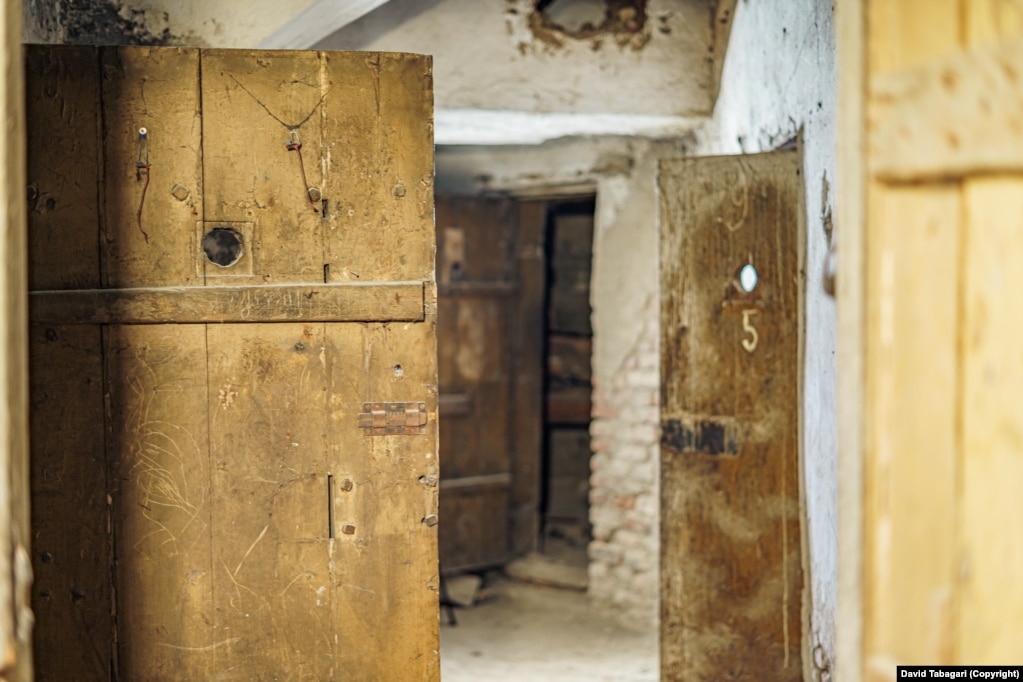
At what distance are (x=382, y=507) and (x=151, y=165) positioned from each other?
0.84m

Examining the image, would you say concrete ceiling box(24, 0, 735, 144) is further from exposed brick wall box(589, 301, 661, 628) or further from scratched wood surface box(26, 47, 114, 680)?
scratched wood surface box(26, 47, 114, 680)

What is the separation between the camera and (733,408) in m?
2.28

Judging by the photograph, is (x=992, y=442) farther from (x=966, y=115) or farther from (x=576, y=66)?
(x=576, y=66)

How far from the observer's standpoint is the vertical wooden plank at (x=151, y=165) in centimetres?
183

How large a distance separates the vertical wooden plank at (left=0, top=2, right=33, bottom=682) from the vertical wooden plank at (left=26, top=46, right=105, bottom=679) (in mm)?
724

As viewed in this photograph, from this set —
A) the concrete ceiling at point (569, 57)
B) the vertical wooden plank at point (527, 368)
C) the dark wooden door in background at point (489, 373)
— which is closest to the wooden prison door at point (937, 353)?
A: the concrete ceiling at point (569, 57)

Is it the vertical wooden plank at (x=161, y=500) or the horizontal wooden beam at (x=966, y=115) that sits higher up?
the horizontal wooden beam at (x=966, y=115)

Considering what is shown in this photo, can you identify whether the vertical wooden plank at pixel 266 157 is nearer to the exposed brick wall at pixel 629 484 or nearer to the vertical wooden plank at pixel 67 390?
the vertical wooden plank at pixel 67 390

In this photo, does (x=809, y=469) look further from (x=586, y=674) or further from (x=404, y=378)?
(x=586, y=674)

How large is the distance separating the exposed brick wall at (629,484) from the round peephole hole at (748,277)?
1434 millimetres

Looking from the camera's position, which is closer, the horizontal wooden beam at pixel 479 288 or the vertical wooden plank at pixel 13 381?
the vertical wooden plank at pixel 13 381

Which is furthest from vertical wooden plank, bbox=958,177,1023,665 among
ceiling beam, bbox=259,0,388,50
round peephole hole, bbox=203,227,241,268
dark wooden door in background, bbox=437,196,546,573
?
dark wooden door in background, bbox=437,196,546,573

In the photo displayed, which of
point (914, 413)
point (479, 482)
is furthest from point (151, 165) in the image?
point (479, 482)

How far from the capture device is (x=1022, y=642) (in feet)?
3.52
